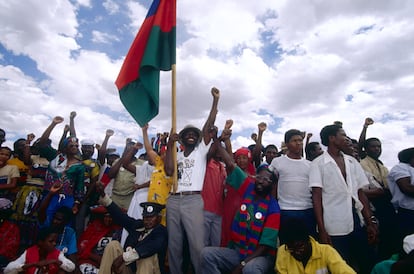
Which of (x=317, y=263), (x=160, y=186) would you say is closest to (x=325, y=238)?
(x=317, y=263)

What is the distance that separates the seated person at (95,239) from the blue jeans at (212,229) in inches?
77.5

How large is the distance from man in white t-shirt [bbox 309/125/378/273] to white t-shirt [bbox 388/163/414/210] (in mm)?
673

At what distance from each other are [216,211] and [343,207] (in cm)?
195

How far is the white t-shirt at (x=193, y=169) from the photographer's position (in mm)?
4746

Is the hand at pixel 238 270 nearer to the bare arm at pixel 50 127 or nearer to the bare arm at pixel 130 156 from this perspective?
the bare arm at pixel 130 156

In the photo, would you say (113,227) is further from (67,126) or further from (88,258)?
(67,126)

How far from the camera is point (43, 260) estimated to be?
183 inches

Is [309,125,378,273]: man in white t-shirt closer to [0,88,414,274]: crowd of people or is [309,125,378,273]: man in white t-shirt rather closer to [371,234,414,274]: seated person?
[0,88,414,274]: crowd of people

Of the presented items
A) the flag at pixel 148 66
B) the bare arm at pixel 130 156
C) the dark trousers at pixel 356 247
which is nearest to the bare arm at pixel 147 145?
the flag at pixel 148 66

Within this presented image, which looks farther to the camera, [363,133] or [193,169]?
[363,133]

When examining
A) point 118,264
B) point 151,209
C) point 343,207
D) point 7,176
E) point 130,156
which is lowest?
point 118,264

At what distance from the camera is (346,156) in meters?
4.29

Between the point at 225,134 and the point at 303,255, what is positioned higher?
the point at 225,134

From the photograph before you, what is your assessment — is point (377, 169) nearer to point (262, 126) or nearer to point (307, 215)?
point (307, 215)
